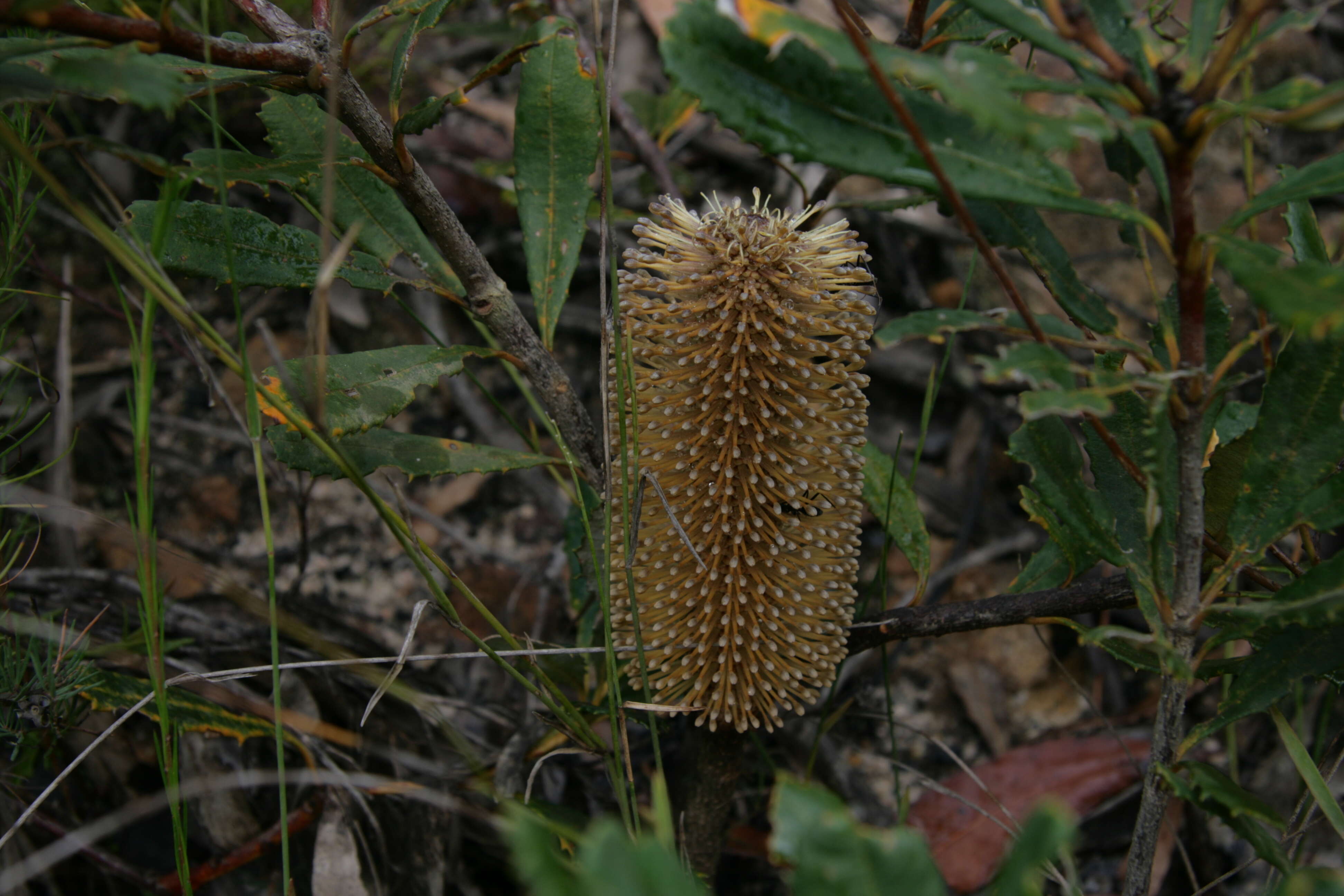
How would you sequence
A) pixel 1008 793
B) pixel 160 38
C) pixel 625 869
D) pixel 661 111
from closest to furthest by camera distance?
pixel 625 869
pixel 160 38
pixel 1008 793
pixel 661 111

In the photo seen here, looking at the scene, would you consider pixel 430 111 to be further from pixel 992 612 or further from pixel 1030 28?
pixel 992 612

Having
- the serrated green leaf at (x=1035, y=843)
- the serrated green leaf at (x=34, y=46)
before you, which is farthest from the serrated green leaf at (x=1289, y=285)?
the serrated green leaf at (x=34, y=46)

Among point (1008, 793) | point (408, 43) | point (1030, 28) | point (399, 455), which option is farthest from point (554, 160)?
point (1008, 793)

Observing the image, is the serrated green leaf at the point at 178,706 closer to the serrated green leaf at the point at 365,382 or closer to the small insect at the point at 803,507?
the serrated green leaf at the point at 365,382

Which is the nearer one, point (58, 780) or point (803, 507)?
point (58, 780)

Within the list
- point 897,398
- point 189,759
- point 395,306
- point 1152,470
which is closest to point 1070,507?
point 1152,470

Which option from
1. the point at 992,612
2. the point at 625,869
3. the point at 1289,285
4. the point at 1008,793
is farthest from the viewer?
the point at 1008,793

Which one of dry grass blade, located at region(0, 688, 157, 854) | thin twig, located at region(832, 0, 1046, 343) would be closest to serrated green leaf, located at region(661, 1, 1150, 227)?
thin twig, located at region(832, 0, 1046, 343)
